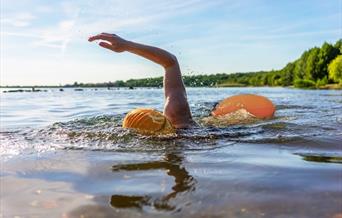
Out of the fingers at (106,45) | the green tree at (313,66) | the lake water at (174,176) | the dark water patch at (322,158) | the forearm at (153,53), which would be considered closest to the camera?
the lake water at (174,176)

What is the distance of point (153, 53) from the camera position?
→ 706cm

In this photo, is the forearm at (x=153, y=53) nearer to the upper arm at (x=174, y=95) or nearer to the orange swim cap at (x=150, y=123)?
the upper arm at (x=174, y=95)

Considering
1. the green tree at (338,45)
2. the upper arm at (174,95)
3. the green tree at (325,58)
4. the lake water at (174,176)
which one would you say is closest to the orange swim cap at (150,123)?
the lake water at (174,176)

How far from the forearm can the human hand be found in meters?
0.09

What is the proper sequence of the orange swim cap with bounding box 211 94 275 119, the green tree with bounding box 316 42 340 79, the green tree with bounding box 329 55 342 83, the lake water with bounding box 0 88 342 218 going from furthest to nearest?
1. the green tree with bounding box 316 42 340 79
2. the green tree with bounding box 329 55 342 83
3. the orange swim cap with bounding box 211 94 275 119
4. the lake water with bounding box 0 88 342 218

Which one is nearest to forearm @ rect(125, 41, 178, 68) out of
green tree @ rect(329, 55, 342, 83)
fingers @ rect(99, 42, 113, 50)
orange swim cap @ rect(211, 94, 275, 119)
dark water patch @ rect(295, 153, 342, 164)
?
fingers @ rect(99, 42, 113, 50)

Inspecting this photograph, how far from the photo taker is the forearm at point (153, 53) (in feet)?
22.0

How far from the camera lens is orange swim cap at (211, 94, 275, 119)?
34.3 ft

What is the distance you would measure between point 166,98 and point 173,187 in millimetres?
3984

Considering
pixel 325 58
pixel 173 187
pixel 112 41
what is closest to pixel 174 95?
pixel 112 41

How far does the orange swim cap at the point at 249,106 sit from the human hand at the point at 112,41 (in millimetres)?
4556

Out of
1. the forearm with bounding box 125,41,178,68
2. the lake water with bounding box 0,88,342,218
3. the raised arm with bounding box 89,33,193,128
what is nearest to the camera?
the lake water with bounding box 0,88,342,218

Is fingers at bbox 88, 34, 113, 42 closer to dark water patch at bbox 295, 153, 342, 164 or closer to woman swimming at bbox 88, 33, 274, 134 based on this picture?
woman swimming at bbox 88, 33, 274, 134

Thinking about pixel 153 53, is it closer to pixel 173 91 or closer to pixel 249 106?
pixel 173 91
